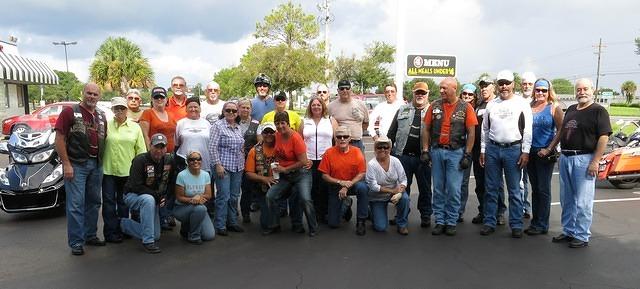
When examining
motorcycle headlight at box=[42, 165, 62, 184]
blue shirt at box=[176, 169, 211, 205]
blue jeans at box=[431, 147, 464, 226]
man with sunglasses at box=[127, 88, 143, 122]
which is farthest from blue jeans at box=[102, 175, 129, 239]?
blue jeans at box=[431, 147, 464, 226]

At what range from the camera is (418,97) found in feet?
19.4

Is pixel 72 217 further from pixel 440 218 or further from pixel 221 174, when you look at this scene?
pixel 440 218

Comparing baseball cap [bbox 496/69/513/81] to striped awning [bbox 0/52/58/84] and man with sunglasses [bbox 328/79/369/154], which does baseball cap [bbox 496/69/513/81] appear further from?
striped awning [bbox 0/52/58/84]

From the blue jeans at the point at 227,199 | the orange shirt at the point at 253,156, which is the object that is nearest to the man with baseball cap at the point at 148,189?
the blue jeans at the point at 227,199

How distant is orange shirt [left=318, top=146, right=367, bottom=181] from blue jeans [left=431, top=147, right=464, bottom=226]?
0.91 metres

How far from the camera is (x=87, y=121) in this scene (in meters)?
4.82

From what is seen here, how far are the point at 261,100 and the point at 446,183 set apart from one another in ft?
9.37

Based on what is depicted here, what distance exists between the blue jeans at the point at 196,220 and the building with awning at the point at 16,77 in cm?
1971

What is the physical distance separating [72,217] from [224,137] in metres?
1.79

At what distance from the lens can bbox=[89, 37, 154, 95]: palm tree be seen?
38.4m

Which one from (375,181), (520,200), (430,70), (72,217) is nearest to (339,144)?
(375,181)

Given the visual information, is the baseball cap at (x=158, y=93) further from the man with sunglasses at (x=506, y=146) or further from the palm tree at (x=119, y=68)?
the palm tree at (x=119, y=68)

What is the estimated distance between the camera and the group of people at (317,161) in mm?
4953

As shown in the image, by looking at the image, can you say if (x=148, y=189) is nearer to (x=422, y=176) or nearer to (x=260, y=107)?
(x=260, y=107)
